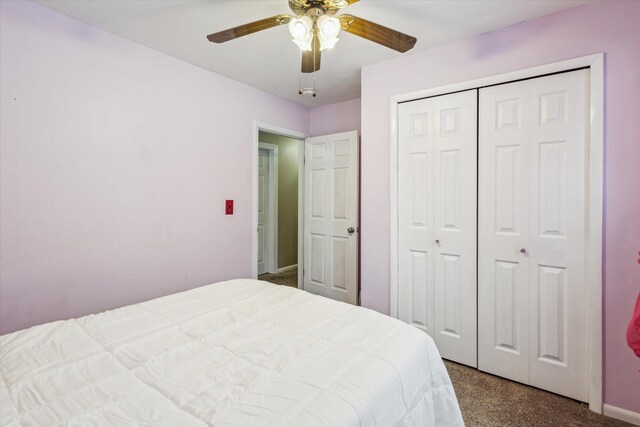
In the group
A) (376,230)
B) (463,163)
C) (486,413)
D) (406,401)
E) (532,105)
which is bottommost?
(486,413)

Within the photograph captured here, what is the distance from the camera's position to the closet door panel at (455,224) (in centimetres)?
221

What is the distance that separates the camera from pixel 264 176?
4891mm

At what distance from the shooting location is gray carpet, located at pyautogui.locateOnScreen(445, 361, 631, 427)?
1.72 metres

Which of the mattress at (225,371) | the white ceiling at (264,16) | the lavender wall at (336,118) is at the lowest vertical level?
the mattress at (225,371)

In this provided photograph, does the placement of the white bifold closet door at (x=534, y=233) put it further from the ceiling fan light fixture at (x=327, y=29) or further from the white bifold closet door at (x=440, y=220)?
the ceiling fan light fixture at (x=327, y=29)

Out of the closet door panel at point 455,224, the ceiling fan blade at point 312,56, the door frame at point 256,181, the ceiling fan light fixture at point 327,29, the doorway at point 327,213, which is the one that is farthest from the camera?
the doorway at point 327,213

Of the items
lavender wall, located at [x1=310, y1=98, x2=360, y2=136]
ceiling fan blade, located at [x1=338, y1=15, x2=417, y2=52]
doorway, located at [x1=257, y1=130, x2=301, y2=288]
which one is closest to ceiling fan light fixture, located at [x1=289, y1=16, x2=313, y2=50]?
ceiling fan blade, located at [x1=338, y1=15, x2=417, y2=52]

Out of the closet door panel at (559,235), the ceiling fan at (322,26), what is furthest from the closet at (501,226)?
the ceiling fan at (322,26)

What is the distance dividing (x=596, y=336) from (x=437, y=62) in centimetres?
205

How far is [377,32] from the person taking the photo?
1472mm

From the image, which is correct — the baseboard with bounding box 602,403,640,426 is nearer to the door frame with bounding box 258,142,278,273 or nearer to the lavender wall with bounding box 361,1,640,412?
the lavender wall with bounding box 361,1,640,412

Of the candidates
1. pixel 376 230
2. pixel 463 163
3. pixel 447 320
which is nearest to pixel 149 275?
pixel 376 230

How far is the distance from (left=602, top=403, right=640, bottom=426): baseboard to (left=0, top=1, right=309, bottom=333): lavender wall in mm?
2806

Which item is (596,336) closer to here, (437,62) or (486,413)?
(486,413)
